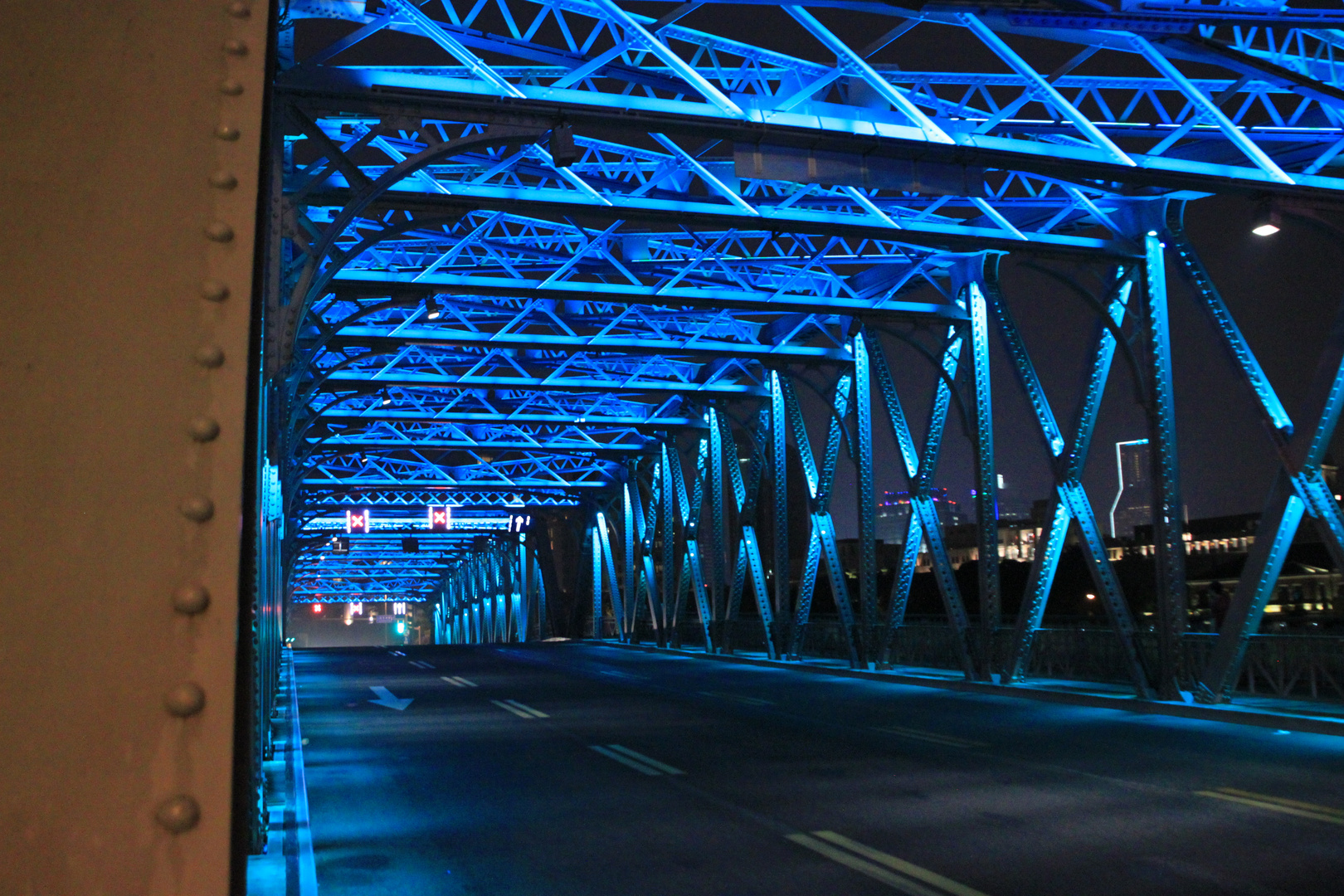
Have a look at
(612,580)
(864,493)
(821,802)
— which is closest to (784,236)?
(864,493)

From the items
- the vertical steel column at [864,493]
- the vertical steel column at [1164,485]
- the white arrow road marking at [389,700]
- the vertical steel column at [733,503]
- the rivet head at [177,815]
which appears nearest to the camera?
the rivet head at [177,815]

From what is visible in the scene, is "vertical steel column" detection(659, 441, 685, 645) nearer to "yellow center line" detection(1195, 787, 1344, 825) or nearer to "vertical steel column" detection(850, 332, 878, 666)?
"vertical steel column" detection(850, 332, 878, 666)

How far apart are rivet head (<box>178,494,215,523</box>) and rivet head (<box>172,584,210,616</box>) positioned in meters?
0.09

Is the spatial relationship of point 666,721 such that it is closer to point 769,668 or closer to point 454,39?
point 454,39

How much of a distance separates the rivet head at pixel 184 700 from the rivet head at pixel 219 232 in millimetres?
644

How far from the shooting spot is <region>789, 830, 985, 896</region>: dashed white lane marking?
6988 mm

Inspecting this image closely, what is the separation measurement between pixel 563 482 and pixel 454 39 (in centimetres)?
3863

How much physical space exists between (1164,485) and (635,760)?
999 cm

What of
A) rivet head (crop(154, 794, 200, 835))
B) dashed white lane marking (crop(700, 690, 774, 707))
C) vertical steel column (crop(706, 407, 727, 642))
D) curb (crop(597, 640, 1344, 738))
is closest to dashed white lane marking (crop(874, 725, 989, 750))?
curb (crop(597, 640, 1344, 738))

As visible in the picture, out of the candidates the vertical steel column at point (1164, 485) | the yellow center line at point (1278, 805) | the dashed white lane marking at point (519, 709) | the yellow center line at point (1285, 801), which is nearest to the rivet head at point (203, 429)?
the yellow center line at point (1278, 805)

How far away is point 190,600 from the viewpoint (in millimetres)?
1616

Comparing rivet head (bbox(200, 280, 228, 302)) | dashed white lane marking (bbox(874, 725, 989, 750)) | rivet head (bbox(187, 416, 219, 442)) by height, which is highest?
rivet head (bbox(200, 280, 228, 302))

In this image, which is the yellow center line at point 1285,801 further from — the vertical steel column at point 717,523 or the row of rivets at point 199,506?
the vertical steel column at point 717,523

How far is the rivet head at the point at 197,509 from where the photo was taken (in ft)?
5.47
